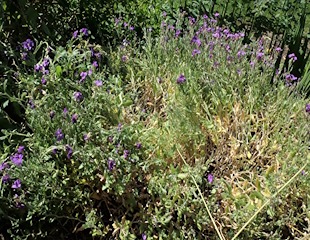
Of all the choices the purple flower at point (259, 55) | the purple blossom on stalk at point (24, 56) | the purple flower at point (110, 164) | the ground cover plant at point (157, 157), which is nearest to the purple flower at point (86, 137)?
the ground cover plant at point (157, 157)

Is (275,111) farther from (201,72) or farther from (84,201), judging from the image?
(84,201)

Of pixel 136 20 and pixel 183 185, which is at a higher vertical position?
pixel 136 20

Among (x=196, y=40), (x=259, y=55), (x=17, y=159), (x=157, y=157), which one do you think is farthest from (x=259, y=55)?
(x=17, y=159)

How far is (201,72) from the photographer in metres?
2.66

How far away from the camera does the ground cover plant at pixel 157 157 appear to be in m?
2.21

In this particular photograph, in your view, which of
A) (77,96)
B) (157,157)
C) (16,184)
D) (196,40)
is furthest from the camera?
(196,40)

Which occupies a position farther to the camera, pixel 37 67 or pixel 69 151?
pixel 37 67

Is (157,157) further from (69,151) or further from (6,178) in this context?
(6,178)

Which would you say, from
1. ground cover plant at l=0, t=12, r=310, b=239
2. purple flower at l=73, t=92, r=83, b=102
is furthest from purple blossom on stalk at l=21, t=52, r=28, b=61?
purple flower at l=73, t=92, r=83, b=102

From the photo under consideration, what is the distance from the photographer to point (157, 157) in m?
2.35

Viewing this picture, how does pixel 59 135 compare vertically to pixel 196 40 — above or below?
below

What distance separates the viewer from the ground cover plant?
221 centimetres

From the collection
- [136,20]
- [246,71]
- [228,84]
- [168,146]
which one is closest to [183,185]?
[168,146]

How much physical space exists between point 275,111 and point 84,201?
1030 mm
